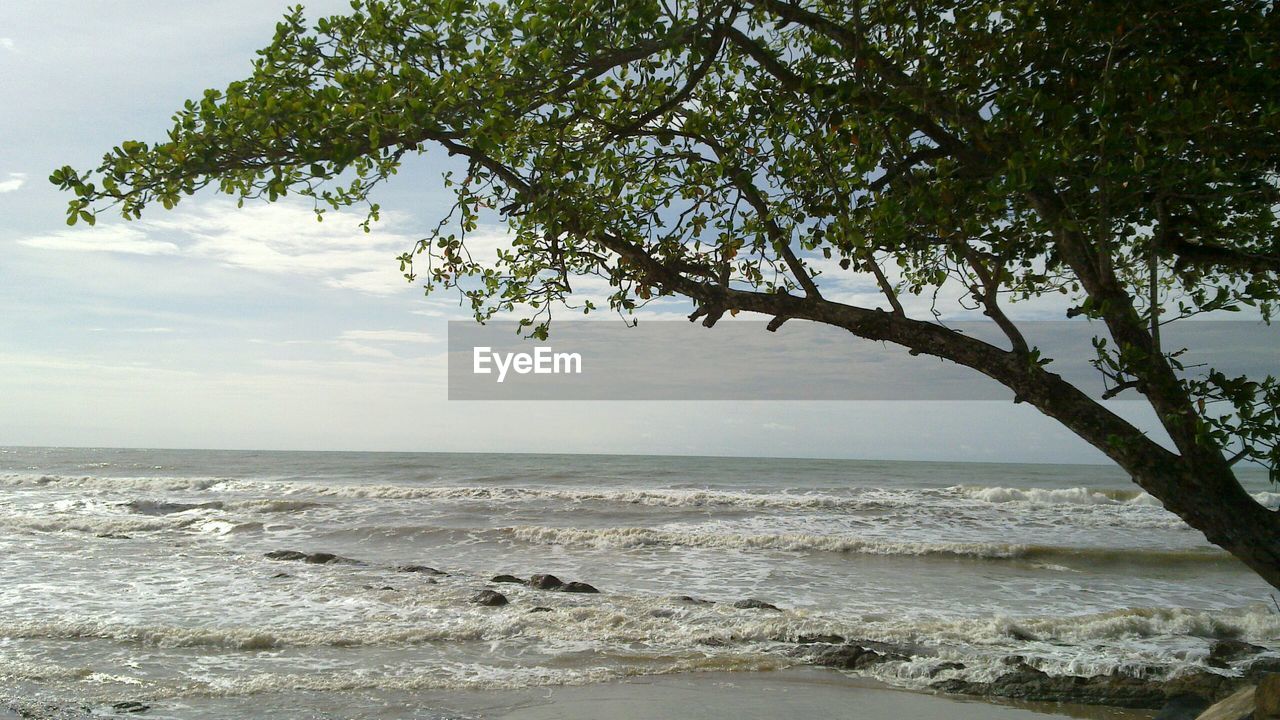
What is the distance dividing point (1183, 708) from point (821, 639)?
3.62m

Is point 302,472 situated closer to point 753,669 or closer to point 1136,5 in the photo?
point 753,669

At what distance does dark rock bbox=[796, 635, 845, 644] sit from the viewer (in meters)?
9.49

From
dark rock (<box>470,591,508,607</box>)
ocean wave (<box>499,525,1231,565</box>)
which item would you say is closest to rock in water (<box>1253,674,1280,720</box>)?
dark rock (<box>470,591,508,607</box>)

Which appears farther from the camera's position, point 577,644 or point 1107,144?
point 577,644

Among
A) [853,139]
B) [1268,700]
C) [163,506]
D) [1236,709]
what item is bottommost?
[163,506]

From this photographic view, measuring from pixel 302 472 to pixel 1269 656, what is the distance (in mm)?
44384

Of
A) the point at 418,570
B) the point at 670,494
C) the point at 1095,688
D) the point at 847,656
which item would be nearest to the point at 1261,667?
the point at 1095,688

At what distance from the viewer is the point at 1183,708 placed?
732 cm

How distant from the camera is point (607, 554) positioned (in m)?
17.6

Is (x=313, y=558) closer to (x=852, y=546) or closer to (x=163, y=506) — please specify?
(x=852, y=546)

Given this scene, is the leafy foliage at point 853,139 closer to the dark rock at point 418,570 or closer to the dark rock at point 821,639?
the dark rock at point 821,639

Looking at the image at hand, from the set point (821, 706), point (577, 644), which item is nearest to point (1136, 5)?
point (821, 706)

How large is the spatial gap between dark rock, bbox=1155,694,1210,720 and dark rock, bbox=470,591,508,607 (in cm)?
791

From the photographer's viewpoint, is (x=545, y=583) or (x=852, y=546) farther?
(x=852, y=546)
